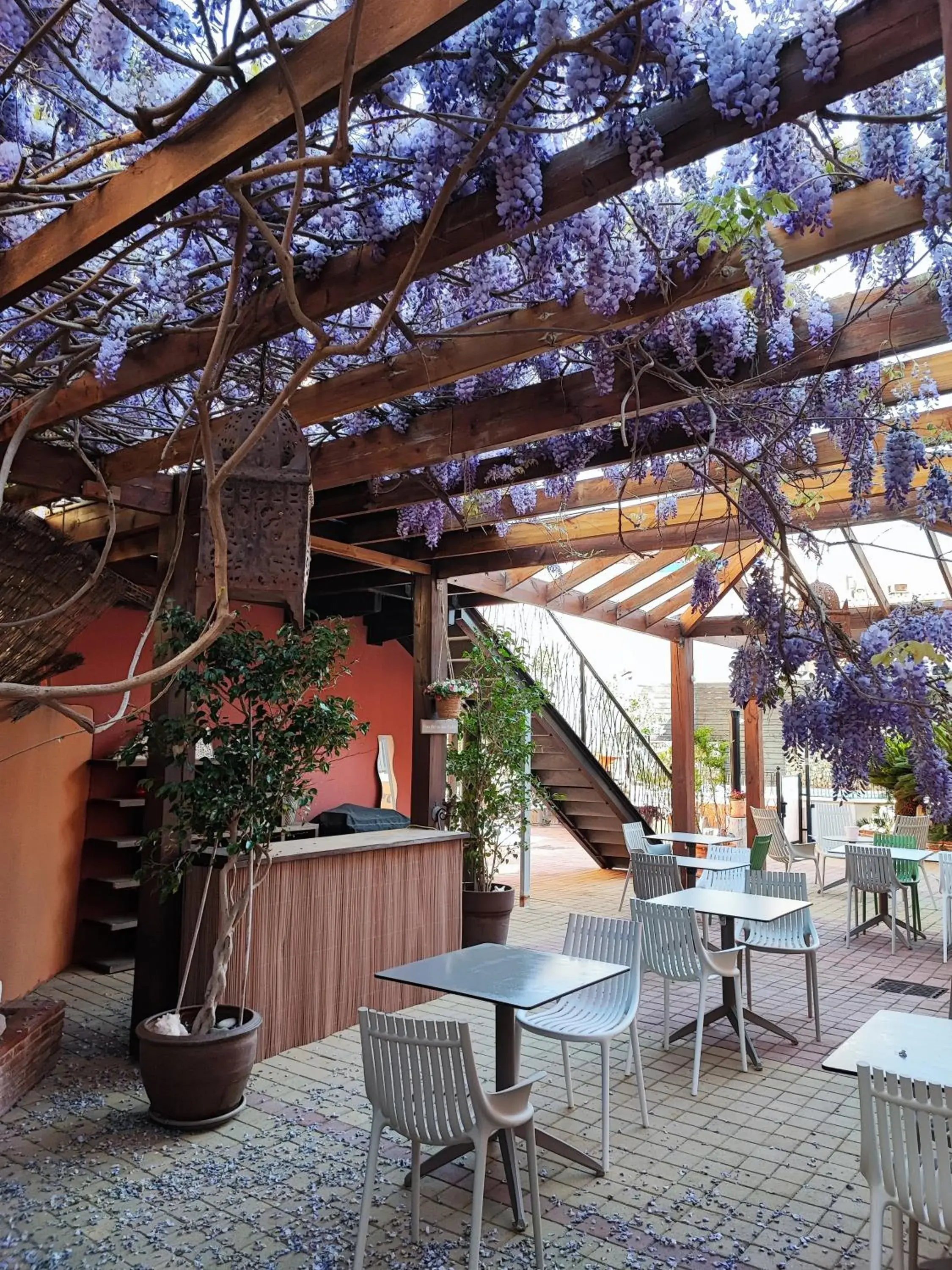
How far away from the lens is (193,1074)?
3.43 meters

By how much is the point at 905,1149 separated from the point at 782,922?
2936 mm

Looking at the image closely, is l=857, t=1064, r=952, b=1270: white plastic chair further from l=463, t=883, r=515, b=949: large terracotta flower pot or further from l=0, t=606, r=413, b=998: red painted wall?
l=463, t=883, r=515, b=949: large terracotta flower pot

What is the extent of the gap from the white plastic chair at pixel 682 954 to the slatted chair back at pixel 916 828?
4559 millimetres

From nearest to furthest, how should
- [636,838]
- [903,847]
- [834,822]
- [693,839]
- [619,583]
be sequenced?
[903,847] → [693,839] → [636,838] → [619,583] → [834,822]

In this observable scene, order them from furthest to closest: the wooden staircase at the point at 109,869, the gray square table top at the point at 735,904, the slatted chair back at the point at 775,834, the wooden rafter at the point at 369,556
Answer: the slatted chair back at the point at 775,834
the wooden staircase at the point at 109,869
the wooden rafter at the point at 369,556
the gray square table top at the point at 735,904

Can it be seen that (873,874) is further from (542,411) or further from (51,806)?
(51,806)

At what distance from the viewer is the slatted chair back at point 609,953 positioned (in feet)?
11.4

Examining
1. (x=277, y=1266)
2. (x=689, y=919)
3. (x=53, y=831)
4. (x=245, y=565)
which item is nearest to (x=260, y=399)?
(x=245, y=565)

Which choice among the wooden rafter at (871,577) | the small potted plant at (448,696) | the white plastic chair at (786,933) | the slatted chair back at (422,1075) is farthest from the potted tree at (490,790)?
the slatted chair back at (422,1075)

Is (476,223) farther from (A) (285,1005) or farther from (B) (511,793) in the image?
(B) (511,793)

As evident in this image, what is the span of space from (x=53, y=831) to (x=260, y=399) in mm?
4137

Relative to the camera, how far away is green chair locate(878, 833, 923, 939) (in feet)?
22.2

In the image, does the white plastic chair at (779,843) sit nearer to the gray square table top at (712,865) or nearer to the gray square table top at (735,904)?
the gray square table top at (712,865)

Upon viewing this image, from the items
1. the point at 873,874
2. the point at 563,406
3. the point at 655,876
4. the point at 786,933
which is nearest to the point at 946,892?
the point at 873,874
